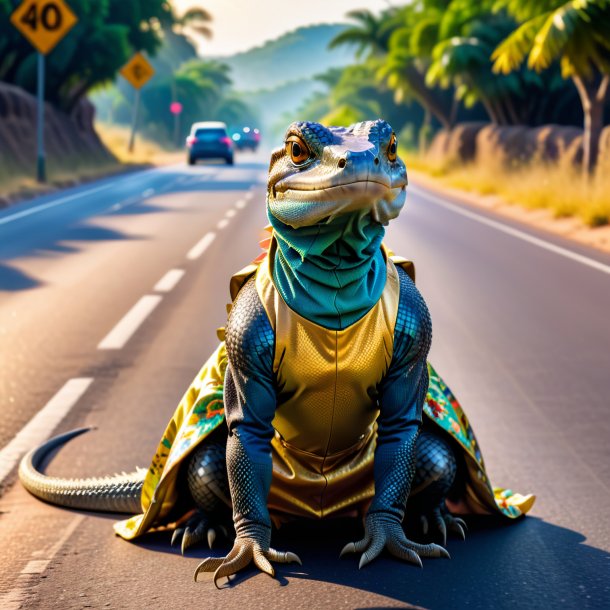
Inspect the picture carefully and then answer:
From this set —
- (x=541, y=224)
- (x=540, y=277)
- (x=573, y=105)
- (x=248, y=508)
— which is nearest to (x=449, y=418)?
(x=248, y=508)

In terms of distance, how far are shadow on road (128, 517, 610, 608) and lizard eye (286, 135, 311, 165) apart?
124 centimetres

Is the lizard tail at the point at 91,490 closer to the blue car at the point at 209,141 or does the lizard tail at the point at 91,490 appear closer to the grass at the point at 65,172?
the grass at the point at 65,172

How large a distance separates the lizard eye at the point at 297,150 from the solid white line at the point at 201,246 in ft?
37.3

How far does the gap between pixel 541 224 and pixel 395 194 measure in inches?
726

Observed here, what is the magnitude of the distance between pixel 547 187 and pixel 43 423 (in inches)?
802

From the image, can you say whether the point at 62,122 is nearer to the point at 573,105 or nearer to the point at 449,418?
the point at 573,105

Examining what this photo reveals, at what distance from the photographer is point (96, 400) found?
6742mm

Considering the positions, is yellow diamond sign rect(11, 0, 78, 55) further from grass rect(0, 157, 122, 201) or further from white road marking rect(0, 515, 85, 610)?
white road marking rect(0, 515, 85, 610)

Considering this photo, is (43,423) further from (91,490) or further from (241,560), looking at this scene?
(241,560)

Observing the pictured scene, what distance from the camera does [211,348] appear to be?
28.0 ft

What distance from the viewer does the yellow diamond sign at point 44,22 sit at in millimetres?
29547

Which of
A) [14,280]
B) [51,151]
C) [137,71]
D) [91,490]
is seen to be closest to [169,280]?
[14,280]

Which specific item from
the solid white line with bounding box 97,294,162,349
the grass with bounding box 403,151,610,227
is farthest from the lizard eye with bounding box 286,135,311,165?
the grass with bounding box 403,151,610,227

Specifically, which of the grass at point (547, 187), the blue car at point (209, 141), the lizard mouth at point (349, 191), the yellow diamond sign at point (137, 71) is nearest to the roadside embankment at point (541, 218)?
the grass at point (547, 187)
